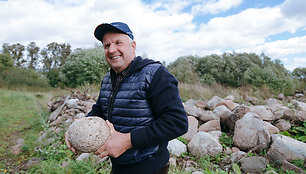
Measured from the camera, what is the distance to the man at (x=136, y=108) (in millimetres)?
1649

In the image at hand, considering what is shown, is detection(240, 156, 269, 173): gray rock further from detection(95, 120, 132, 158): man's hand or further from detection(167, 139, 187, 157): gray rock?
detection(95, 120, 132, 158): man's hand

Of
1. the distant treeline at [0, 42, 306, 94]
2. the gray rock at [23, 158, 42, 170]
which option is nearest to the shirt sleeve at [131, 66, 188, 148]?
the gray rock at [23, 158, 42, 170]

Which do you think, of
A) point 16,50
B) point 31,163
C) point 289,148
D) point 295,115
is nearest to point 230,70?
point 295,115

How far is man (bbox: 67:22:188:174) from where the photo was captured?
1649mm

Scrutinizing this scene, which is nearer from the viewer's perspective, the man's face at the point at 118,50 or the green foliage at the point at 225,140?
the man's face at the point at 118,50

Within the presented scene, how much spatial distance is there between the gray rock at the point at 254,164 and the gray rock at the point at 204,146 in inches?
24.6

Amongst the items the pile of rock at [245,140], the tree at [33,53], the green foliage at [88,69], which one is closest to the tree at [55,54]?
the tree at [33,53]

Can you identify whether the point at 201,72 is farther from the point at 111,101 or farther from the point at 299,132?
the point at 111,101

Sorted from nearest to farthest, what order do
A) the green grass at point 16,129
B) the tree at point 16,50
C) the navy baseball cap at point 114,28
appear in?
the navy baseball cap at point 114,28
the green grass at point 16,129
the tree at point 16,50

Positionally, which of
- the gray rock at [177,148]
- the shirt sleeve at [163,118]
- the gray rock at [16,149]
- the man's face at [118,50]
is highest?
the man's face at [118,50]

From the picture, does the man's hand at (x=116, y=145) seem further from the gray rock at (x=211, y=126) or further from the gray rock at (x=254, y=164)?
the gray rock at (x=211, y=126)

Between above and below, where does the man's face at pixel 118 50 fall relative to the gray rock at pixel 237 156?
above

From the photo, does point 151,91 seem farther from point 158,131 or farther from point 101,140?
point 101,140

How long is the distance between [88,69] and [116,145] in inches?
593
